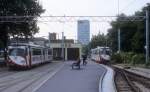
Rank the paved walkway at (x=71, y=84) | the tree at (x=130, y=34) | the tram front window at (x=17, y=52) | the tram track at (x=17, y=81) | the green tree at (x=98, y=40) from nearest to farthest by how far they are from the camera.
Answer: the paved walkway at (x=71, y=84) < the tram track at (x=17, y=81) < the tram front window at (x=17, y=52) < the tree at (x=130, y=34) < the green tree at (x=98, y=40)

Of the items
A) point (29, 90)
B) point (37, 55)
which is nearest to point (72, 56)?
point (37, 55)

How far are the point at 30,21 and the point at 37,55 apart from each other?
6.95 metres

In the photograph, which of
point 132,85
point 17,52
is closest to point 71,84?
point 132,85

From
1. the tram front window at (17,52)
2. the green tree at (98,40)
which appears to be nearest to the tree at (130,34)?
the tram front window at (17,52)

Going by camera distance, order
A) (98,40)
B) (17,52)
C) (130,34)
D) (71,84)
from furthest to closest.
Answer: (98,40) → (130,34) → (17,52) → (71,84)

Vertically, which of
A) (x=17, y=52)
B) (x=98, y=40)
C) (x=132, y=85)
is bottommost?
(x=132, y=85)

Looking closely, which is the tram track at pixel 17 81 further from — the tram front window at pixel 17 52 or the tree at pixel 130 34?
the tree at pixel 130 34

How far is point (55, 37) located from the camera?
488 feet

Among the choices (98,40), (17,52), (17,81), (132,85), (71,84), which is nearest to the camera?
(71,84)

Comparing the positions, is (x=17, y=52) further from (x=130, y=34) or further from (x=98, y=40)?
(x=98, y=40)

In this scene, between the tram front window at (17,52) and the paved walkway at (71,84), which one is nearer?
the paved walkway at (71,84)

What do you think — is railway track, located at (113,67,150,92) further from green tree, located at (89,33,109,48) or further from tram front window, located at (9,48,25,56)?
green tree, located at (89,33,109,48)

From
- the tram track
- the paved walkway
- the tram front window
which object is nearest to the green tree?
the tram front window

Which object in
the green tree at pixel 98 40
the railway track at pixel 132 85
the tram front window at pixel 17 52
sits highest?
the green tree at pixel 98 40
